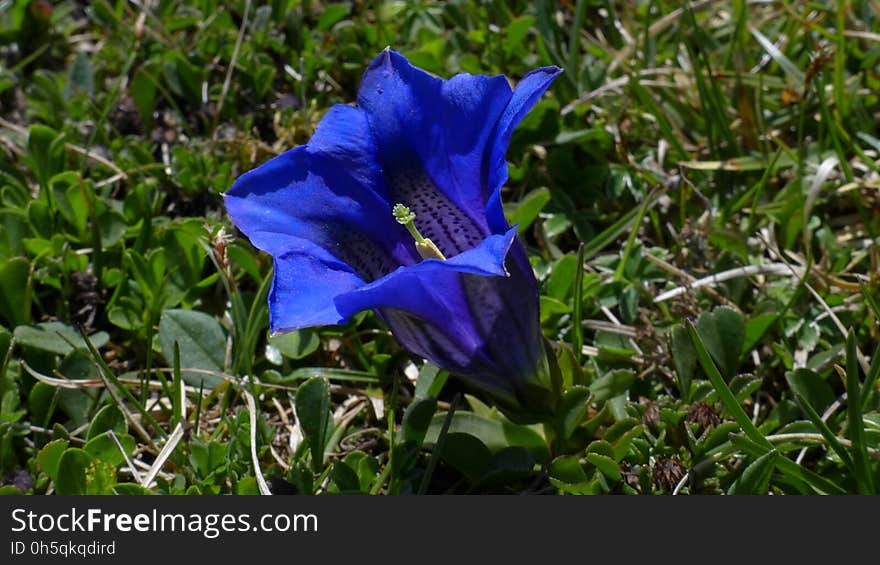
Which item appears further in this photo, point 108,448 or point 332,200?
point 108,448

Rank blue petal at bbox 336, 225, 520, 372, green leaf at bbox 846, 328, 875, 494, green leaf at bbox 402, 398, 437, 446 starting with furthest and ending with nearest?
green leaf at bbox 402, 398, 437, 446
green leaf at bbox 846, 328, 875, 494
blue petal at bbox 336, 225, 520, 372

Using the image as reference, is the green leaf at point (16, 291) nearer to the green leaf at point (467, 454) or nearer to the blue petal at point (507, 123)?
the green leaf at point (467, 454)

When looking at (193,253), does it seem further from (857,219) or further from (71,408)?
(857,219)

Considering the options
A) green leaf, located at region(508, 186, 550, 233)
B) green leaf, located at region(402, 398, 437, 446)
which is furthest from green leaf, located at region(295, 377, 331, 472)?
green leaf, located at region(508, 186, 550, 233)

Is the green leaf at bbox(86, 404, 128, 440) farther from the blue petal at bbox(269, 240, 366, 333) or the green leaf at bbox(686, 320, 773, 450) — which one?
the green leaf at bbox(686, 320, 773, 450)

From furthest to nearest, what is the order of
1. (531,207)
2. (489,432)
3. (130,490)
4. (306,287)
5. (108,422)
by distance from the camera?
(531,207) < (108,422) < (489,432) < (130,490) < (306,287)

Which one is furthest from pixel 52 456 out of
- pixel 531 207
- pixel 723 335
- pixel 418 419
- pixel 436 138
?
pixel 723 335

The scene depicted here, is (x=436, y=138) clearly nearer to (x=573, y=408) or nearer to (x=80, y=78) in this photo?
(x=573, y=408)
